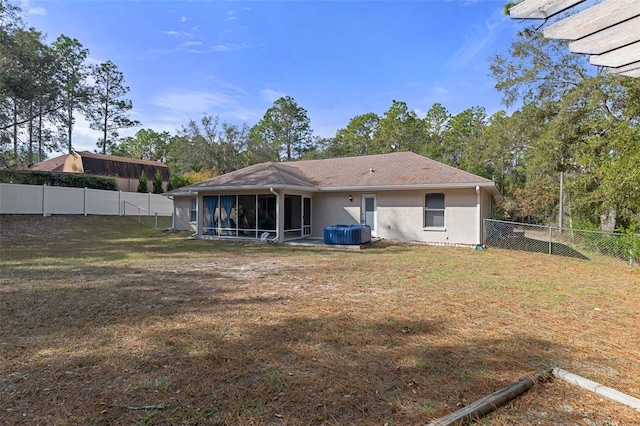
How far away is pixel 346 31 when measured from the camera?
1358cm

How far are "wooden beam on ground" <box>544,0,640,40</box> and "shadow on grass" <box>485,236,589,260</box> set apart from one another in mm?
11920

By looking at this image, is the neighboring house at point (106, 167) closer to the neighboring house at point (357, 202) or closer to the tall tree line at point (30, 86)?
the tall tree line at point (30, 86)

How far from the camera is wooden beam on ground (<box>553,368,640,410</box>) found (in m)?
2.45

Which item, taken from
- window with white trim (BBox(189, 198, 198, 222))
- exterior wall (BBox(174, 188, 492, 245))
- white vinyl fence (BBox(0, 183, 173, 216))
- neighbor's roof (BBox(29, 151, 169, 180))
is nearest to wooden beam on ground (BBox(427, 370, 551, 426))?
exterior wall (BBox(174, 188, 492, 245))

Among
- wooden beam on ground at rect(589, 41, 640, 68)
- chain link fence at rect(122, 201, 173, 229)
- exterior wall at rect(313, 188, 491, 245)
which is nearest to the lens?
wooden beam on ground at rect(589, 41, 640, 68)

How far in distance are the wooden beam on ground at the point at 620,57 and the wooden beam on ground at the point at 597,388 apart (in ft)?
7.48

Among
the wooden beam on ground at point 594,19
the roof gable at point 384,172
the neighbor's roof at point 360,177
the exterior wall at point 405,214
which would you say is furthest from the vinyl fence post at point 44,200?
the wooden beam on ground at point 594,19

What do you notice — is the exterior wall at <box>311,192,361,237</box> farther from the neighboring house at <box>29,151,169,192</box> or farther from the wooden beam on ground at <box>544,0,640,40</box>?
the neighboring house at <box>29,151,169,192</box>

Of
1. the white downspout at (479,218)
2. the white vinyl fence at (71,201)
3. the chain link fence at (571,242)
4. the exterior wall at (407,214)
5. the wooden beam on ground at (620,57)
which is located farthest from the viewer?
the white vinyl fence at (71,201)

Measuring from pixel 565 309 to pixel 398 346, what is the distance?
313 cm

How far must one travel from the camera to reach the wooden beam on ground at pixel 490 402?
2232mm

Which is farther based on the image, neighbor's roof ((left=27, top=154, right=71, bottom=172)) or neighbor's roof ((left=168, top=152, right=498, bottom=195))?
neighbor's roof ((left=27, top=154, right=71, bottom=172))

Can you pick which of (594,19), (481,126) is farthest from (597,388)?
(481,126)

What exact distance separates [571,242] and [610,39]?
12562 mm
